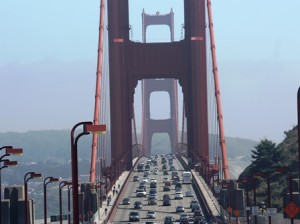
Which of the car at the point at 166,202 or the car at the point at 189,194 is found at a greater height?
the car at the point at 189,194

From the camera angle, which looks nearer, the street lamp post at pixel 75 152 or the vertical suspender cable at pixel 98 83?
the street lamp post at pixel 75 152

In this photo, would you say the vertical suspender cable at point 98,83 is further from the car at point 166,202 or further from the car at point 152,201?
the car at point 166,202

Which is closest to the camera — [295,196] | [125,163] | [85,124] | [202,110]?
[85,124]

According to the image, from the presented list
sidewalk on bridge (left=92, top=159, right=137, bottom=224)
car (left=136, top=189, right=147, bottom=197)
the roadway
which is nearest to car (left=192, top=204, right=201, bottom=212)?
the roadway

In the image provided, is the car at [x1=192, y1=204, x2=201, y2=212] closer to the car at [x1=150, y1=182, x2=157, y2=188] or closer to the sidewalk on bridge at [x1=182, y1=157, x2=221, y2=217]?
the sidewalk on bridge at [x1=182, y1=157, x2=221, y2=217]

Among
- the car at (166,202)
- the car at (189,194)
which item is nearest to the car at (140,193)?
the car at (189,194)

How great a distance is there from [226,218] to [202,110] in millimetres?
38961

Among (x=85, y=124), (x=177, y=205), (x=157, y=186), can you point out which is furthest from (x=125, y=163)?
(x=85, y=124)

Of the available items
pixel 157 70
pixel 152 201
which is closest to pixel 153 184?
pixel 157 70

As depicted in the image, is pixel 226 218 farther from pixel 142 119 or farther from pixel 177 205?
pixel 142 119

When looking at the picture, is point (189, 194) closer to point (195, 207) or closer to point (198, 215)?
point (195, 207)

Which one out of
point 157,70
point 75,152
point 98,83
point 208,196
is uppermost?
point 157,70

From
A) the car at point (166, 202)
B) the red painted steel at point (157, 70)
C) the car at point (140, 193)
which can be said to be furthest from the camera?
the red painted steel at point (157, 70)

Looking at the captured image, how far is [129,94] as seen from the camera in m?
116
